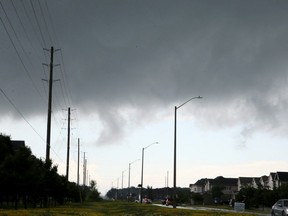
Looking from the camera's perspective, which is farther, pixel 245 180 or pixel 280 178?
pixel 245 180

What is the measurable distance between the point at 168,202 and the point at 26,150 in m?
52.1

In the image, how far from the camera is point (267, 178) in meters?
146

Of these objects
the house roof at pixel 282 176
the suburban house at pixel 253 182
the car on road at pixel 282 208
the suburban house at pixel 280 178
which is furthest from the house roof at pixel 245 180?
the car on road at pixel 282 208

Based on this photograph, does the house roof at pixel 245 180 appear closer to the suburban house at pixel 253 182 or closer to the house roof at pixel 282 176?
the suburban house at pixel 253 182

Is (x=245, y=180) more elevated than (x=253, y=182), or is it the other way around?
(x=245, y=180)

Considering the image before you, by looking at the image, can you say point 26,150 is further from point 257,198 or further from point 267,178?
point 267,178

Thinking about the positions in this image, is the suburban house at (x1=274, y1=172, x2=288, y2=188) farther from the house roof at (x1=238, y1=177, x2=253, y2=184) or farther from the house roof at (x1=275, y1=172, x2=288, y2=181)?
the house roof at (x1=238, y1=177, x2=253, y2=184)

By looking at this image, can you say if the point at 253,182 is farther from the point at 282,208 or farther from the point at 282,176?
the point at 282,208

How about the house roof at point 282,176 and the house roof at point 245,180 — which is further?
the house roof at point 245,180

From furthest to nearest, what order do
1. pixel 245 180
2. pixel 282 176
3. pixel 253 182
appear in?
pixel 245 180 < pixel 253 182 < pixel 282 176

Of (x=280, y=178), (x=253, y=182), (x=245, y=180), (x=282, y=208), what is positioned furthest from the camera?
(x=245, y=180)

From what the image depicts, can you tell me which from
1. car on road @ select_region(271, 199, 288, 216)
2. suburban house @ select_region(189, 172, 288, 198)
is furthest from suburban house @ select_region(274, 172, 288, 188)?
car on road @ select_region(271, 199, 288, 216)

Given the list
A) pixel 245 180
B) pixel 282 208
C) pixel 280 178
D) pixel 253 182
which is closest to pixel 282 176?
pixel 280 178

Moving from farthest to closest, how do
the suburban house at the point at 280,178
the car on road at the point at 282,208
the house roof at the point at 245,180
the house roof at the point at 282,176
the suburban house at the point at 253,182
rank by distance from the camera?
1. the house roof at the point at 245,180
2. the suburban house at the point at 253,182
3. the house roof at the point at 282,176
4. the suburban house at the point at 280,178
5. the car on road at the point at 282,208
